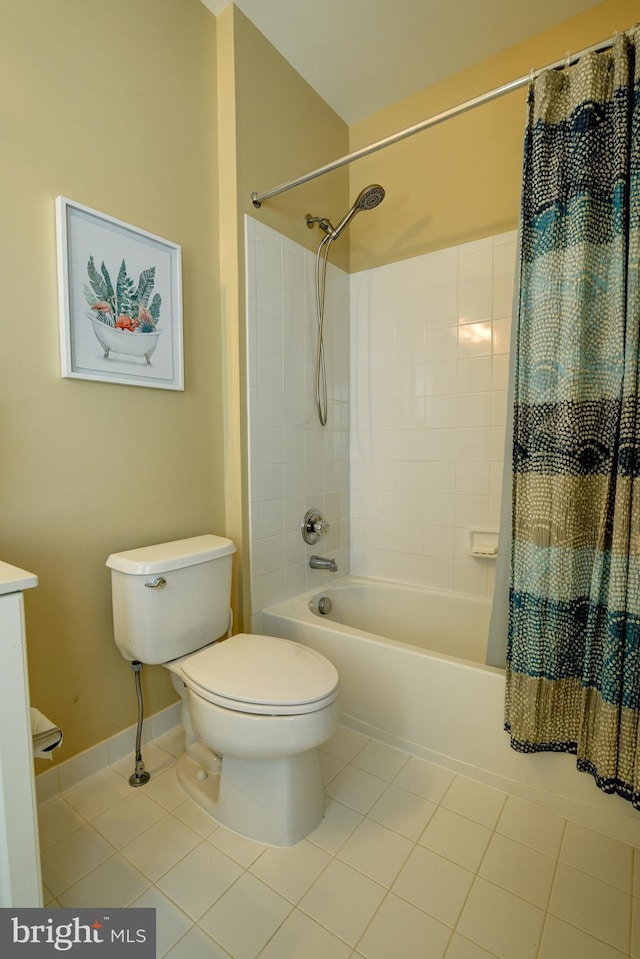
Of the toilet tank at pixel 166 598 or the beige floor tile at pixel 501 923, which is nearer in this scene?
the beige floor tile at pixel 501 923

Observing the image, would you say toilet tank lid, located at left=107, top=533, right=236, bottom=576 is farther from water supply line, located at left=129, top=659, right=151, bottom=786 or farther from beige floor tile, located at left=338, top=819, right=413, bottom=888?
beige floor tile, located at left=338, top=819, right=413, bottom=888

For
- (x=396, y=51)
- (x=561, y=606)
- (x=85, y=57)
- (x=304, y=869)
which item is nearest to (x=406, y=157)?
(x=396, y=51)

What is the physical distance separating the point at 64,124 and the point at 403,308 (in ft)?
4.64

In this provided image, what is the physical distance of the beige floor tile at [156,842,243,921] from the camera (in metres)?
1.04

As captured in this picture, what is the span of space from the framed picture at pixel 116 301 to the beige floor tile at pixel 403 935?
5.07 ft

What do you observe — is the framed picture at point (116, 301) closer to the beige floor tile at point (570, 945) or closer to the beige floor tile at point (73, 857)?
the beige floor tile at point (73, 857)

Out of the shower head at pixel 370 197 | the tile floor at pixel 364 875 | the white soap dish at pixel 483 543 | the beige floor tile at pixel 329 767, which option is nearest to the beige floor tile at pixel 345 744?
the beige floor tile at pixel 329 767

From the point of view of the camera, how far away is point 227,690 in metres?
1.15

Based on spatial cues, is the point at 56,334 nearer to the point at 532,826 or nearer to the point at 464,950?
the point at 464,950

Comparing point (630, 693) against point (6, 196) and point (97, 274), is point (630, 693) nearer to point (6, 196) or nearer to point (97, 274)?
point (97, 274)

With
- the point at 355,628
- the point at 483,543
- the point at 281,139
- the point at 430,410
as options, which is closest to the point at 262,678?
the point at 355,628

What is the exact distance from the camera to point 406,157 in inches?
81.6

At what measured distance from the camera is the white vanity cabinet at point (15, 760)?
30.8 inches

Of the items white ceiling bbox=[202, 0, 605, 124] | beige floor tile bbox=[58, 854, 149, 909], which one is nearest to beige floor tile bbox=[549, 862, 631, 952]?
beige floor tile bbox=[58, 854, 149, 909]
